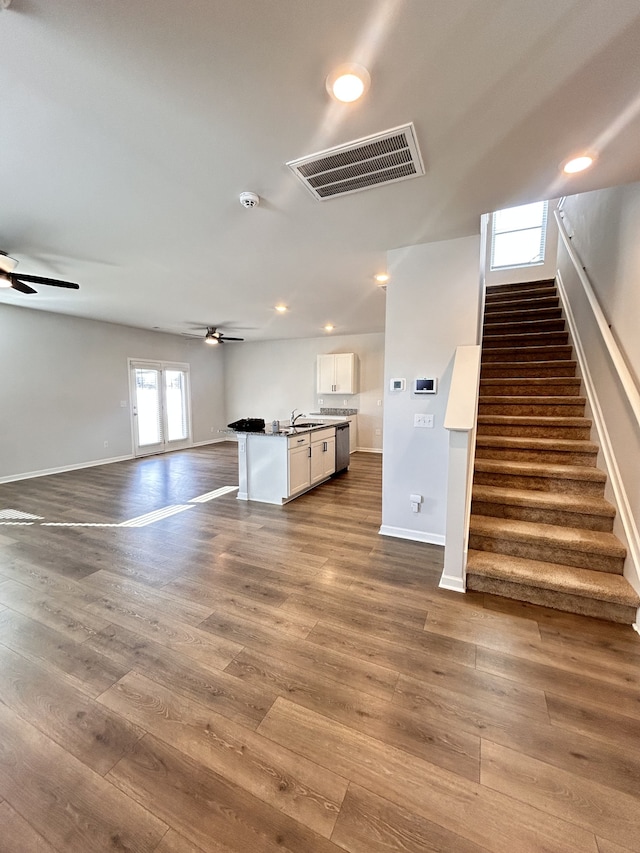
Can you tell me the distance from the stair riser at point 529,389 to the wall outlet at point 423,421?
103cm

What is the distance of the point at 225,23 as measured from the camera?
1241 millimetres

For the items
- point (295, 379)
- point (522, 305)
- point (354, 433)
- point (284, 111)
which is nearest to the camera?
point (284, 111)

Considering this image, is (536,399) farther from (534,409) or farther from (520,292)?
(520,292)

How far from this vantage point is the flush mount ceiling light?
4.56 ft

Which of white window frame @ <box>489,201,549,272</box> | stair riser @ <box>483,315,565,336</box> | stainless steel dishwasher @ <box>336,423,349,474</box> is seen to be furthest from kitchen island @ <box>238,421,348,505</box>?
white window frame @ <box>489,201,549,272</box>

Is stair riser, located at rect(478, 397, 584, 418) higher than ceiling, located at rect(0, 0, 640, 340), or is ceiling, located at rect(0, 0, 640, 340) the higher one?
ceiling, located at rect(0, 0, 640, 340)

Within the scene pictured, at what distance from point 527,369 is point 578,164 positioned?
2163 millimetres

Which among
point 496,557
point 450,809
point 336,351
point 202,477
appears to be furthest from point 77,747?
point 336,351

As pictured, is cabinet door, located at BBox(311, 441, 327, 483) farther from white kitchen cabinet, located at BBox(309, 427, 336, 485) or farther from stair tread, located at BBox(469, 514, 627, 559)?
stair tread, located at BBox(469, 514, 627, 559)

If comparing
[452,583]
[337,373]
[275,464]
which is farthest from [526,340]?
[337,373]

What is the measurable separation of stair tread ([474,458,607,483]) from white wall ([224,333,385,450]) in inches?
175

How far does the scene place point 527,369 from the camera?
12.4ft

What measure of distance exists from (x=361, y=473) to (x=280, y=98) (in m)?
5.00

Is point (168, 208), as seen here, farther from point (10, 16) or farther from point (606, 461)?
point (606, 461)
